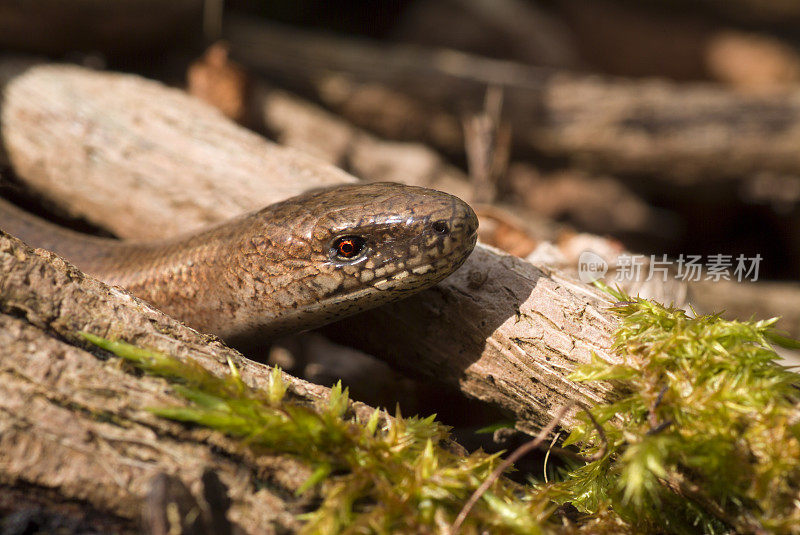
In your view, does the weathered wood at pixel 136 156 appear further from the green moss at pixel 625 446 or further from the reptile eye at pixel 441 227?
the green moss at pixel 625 446

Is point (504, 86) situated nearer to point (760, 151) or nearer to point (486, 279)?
point (760, 151)

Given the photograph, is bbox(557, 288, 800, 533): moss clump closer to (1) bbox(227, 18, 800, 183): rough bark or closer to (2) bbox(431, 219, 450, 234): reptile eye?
(2) bbox(431, 219, 450, 234): reptile eye

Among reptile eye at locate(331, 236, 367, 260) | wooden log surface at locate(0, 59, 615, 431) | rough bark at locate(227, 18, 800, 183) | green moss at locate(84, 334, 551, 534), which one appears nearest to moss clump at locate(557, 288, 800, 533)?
wooden log surface at locate(0, 59, 615, 431)

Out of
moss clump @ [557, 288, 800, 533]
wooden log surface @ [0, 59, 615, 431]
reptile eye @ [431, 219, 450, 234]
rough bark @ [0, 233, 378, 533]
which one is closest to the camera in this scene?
rough bark @ [0, 233, 378, 533]

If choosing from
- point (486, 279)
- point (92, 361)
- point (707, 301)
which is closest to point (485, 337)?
point (486, 279)

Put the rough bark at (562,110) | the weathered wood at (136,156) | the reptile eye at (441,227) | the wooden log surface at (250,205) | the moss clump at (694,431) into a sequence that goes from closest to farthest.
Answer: the moss clump at (694,431)
the reptile eye at (441,227)
the wooden log surface at (250,205)
the weathered wood at (136,156)
the rough bark at (562,110)

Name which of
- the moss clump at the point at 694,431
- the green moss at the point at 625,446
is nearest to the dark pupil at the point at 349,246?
the green moss at the point at 625,446

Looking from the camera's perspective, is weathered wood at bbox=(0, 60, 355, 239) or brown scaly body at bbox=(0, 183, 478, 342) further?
weathered wood at bbox=(0, 60, 355, 239)
